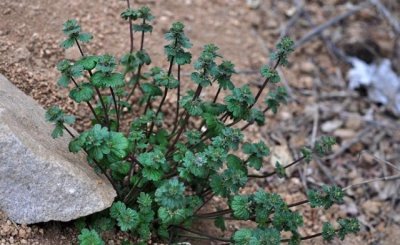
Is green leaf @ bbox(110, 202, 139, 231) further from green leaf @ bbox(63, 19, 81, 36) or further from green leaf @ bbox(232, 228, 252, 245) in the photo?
green leaf @ bbox(63, 19, 81, 36)

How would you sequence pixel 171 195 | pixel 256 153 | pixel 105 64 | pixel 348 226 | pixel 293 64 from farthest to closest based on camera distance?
pixel 293 64 → pixel 256 153 → pixel 348 226 → pixel 105 64 → pixel 171 195

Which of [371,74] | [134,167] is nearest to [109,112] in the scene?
[134,167]

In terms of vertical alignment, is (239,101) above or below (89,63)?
above

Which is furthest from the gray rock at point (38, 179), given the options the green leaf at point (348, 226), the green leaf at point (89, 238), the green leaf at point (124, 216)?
the green leaf at point (348, 226)

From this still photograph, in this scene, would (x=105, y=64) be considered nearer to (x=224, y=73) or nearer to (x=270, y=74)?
(x=224, y=73)

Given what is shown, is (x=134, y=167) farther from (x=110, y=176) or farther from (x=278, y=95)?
(x=278, y=95)

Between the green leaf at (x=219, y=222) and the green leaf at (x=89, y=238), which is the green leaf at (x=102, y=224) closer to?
the green leaf at (x=89, y=238)

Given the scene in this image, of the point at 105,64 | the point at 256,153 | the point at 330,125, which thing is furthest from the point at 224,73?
the point at 330,125

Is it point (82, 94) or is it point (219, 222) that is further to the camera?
point (219, 222)
